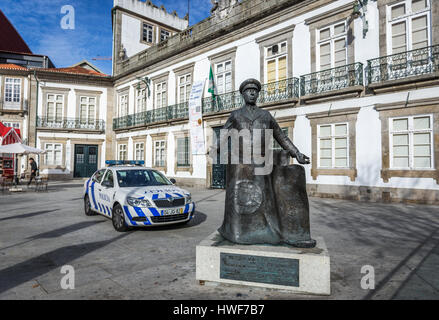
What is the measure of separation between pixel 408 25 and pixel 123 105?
21.3 metres

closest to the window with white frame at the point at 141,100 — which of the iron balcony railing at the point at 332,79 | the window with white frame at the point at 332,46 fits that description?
the iron balcony railing at the point at 332,79

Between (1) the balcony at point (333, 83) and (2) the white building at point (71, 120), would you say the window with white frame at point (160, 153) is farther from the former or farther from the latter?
(1) the balcony at point (333, 83)

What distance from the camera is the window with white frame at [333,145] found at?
501 inches

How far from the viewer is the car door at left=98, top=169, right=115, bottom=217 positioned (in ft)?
23.6

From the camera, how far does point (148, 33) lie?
95.8ft

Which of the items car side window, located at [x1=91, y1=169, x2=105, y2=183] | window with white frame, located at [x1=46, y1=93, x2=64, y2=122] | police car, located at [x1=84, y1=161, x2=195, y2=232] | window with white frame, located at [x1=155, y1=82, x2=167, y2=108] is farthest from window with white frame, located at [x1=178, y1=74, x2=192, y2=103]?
police car, located at [x1=84, y1=161, x2=195, y2=232]

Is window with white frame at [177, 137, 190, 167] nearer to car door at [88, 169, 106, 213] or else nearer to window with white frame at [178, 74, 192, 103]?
window with white frame at [178, 74, 192, 103]

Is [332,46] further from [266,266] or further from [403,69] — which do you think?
[266,266]

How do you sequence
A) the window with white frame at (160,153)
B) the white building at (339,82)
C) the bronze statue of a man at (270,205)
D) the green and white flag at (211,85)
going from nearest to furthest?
the bronze statue of a man at (270,205), the white building at (339,82), the green and white flag at (211,85), the window with white frame at (160,153)

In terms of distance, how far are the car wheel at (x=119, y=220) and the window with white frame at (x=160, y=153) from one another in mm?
14998

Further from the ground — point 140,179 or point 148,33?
point 148,33

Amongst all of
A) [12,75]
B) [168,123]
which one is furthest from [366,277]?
[12,75]

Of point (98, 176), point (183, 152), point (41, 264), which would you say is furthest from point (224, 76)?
point (41, 264)

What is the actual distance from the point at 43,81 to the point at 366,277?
28546 millimetres
